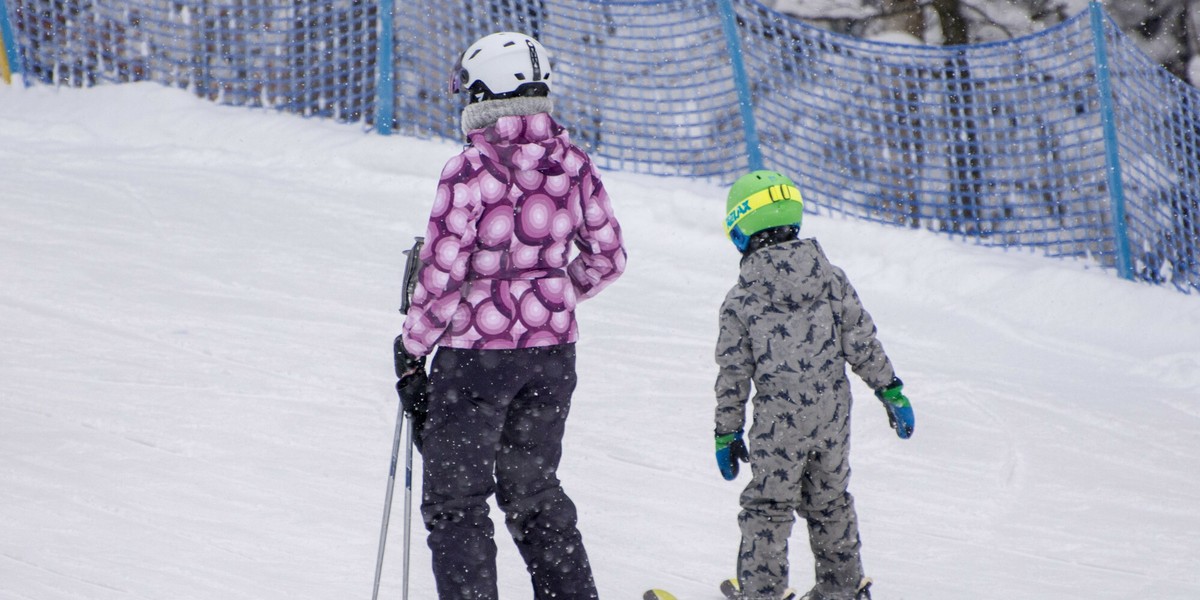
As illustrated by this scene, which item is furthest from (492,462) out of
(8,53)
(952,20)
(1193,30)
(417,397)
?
(1193,30)

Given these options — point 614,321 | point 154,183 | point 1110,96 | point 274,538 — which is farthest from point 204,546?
point 1110,96

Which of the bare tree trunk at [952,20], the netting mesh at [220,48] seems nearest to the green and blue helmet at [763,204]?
the netting mesh at [220,48]

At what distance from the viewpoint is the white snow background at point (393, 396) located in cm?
435

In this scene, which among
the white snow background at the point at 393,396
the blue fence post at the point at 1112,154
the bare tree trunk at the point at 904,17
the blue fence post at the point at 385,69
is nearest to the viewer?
the white snow background at the point at 393,396

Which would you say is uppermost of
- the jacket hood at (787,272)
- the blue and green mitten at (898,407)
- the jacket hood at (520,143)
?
the jacket hood at (520,143)

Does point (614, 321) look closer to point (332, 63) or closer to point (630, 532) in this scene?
point (630, 532)

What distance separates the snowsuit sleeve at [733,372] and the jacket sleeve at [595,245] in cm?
42

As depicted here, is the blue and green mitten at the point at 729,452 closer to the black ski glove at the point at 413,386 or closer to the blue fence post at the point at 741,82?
the black ski glove at the point at 413,386

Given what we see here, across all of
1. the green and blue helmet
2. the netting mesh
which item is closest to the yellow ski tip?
the green and blue helmet

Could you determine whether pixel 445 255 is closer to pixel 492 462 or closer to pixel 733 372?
pixel 492 462

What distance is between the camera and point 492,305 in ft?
10.5

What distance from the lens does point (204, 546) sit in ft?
13.8

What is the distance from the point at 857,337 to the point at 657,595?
1.03 meters

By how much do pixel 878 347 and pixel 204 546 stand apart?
2212 millimetres
